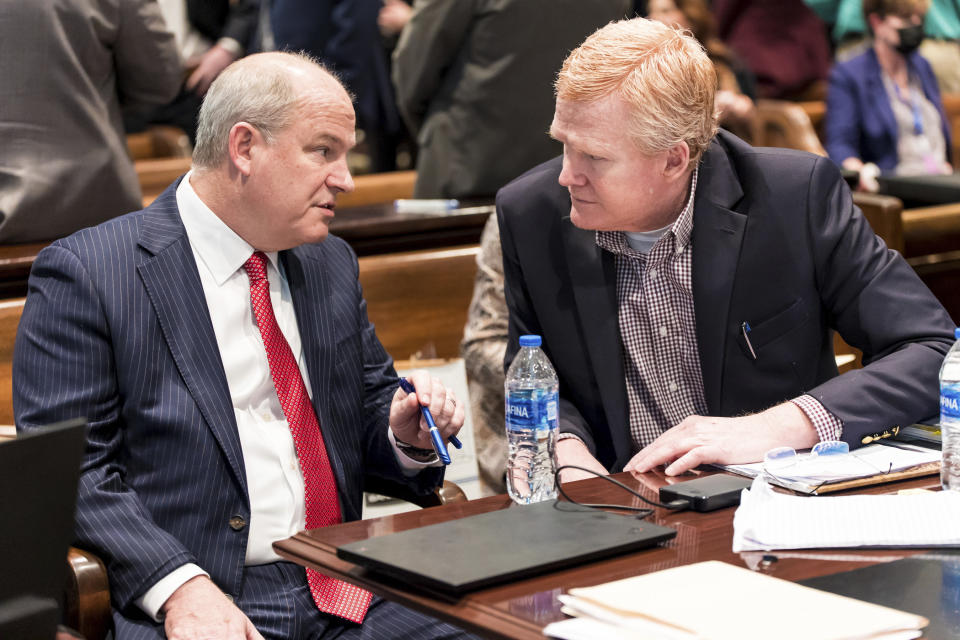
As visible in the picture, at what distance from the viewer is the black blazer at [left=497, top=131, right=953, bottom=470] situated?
229 centimetres

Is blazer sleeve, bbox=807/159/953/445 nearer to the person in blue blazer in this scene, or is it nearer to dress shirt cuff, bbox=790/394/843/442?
dress shirt cuff, bbox=790/394/843/442

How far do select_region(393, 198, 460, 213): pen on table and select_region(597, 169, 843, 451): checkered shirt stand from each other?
1470 millimetres

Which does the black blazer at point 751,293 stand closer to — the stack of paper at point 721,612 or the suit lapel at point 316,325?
the suit lapel at point 316,325

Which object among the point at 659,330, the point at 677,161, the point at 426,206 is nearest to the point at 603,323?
the point at 659,330

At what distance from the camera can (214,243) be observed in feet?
7.16

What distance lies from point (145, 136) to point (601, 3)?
2683 millimetres

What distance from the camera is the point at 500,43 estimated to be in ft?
12.9

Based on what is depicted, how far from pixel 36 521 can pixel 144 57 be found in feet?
7.24

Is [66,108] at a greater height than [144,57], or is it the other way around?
[144,57]

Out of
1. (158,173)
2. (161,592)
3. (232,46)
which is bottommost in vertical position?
(161,592)

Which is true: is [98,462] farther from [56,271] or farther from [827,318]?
[827,318]

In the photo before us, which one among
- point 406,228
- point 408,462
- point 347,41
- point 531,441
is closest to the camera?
point 531,441

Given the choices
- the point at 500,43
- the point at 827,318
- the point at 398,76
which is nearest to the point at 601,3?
the point at 500,43

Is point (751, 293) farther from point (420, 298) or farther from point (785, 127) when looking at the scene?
point (785, 127)
